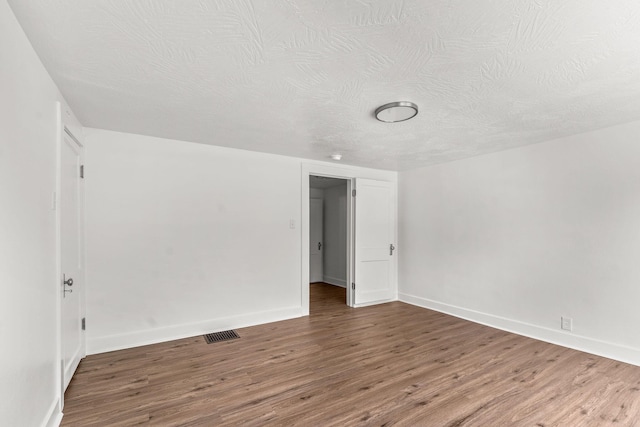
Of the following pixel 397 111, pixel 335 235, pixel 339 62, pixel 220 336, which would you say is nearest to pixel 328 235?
pixel 335 235

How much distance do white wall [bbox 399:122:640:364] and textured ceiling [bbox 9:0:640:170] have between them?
588 millimetres

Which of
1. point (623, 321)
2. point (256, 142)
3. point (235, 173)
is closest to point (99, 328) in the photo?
point (235, 173)

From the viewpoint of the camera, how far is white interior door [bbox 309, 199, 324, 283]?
7.28 meters

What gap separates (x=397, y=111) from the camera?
2564 mm

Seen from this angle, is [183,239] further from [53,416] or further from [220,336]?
[53,416]

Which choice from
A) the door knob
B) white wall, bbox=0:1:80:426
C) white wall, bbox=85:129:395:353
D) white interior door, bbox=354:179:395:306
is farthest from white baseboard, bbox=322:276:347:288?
white wall, bbox=0:1:80:426

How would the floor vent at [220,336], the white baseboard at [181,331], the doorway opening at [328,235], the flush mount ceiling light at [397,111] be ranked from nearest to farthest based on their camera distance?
the flush mount ceiling light at [397,111], the white baseboard at [181,331], the floor vent at [220,336], the doorway opening at [328,235]

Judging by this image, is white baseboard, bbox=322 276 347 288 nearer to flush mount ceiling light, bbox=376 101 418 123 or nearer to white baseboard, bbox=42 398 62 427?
flush mount ceiling light, bbox=376 101 418 123

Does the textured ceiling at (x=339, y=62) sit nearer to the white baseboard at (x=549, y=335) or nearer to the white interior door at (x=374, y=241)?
the white interior door at (x=374, y=241)

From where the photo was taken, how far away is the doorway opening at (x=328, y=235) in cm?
677

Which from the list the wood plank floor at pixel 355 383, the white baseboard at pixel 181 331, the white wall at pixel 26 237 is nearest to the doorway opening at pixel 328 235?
the white baseboard at pixel 181 331

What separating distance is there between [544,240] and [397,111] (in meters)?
2.62

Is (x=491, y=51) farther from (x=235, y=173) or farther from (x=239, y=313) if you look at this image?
(x=239, y=313)

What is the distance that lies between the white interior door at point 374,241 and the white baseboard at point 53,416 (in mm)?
3831
